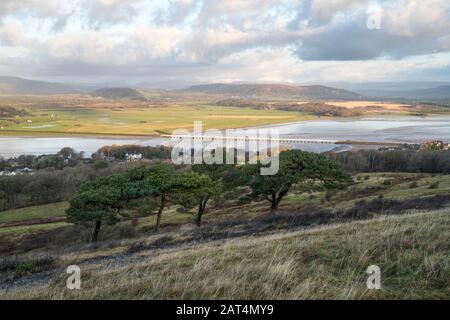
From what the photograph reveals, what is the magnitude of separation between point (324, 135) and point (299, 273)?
110154 millimetres

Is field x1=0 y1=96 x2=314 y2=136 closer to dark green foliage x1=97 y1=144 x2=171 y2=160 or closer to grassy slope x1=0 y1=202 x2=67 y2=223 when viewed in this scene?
dark green foliage x1=97 y1=144 x2=171 y2=160

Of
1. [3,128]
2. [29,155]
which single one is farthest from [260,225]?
[3,128]

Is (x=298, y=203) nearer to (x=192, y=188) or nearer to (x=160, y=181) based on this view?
(x=192, y=188)

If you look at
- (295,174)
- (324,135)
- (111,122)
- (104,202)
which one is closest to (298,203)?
(295,174)

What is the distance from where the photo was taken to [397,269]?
627 centimetres

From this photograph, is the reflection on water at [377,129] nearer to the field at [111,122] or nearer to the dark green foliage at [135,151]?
the field at [111,122]

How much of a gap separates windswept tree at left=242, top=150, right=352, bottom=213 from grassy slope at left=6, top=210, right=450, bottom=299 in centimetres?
1839

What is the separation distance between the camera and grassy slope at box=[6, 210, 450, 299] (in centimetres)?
544

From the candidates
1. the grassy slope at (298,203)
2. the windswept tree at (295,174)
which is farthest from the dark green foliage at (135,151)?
the windswept tree at (295,174)

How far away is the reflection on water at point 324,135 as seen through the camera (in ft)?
336

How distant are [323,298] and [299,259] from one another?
1.97 metres

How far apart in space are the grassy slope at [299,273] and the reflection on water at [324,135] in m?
81.6

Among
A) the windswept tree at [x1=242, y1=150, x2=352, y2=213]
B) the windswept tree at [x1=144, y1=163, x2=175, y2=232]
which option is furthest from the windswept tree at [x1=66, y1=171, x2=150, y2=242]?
the windswept tree at [x1=242, y1=150, x2=352, y2=213]

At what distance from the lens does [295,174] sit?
27.2 metres
